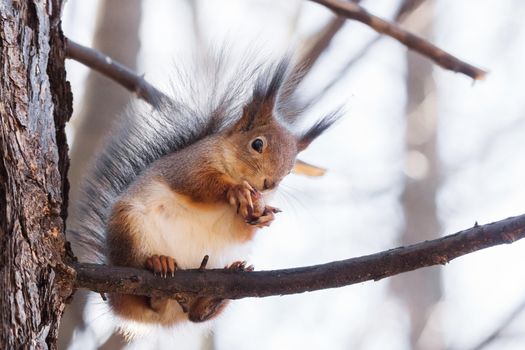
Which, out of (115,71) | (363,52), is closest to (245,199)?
(115,71)

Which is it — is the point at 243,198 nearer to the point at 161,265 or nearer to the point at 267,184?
the point at 267,184

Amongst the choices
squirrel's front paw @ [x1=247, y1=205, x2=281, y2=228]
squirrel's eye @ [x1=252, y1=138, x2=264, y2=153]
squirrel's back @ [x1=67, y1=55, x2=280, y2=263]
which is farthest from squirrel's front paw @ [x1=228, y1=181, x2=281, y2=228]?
squirrel's back @ [x1=67, y1=55, x2=280, y2=263]

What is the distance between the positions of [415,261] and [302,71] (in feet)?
3.21

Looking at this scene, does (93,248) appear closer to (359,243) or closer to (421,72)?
(359,243)

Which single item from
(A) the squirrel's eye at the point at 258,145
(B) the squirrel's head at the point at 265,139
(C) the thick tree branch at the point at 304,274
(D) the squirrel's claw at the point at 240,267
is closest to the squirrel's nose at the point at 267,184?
(B) the squirrel's head at the point at 265,139

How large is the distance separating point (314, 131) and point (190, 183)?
0.48 m

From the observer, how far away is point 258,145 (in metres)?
2.19

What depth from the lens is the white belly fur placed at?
1.88 meters

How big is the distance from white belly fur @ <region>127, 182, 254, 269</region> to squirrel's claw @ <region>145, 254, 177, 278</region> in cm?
10

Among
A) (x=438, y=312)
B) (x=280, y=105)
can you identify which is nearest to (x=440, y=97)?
(x=438, y=312)

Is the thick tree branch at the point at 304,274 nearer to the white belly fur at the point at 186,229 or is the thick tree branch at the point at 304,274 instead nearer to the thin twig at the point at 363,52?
the white belly fur at the point at 186,229

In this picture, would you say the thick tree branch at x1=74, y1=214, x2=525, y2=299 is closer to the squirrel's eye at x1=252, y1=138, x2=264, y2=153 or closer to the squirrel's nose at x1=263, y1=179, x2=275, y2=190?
the squirrel's nose at x1=263, y1=179, x2=275, y2=190

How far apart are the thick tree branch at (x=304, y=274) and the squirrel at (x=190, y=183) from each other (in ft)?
0.21

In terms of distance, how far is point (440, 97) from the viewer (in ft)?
16.3
